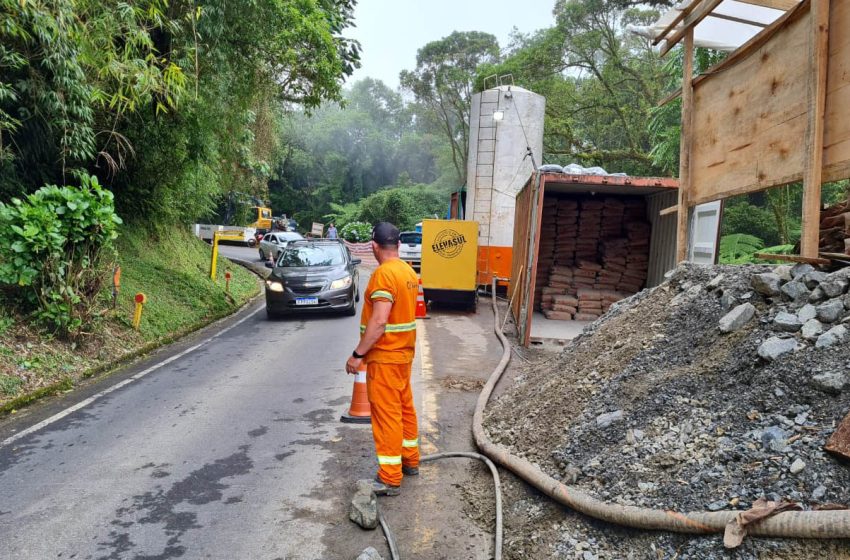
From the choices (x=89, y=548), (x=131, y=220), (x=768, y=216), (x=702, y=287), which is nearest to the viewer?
(x=89, y=548)

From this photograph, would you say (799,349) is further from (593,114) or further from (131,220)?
(593,114)

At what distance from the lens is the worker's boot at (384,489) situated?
163 inches

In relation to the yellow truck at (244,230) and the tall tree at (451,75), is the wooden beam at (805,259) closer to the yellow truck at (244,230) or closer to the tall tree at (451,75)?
the yellow truck at (244,230)

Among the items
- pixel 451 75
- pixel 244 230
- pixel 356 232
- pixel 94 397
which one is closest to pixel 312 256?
pixel 94 397

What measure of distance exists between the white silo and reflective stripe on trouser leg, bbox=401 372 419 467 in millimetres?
10599

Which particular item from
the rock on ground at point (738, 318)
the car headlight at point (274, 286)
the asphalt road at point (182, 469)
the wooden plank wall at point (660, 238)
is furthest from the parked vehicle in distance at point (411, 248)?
the rock on ground at point (738, 318)

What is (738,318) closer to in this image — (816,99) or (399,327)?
(816,99)

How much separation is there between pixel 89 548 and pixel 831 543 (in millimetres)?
3750

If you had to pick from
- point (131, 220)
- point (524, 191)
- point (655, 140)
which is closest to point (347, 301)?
point (524, 191)

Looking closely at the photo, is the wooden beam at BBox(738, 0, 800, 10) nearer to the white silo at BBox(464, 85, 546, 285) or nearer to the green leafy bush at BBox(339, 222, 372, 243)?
the white silo at BBox(464, 85, 546, 285)

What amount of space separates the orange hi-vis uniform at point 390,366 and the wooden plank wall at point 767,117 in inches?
109

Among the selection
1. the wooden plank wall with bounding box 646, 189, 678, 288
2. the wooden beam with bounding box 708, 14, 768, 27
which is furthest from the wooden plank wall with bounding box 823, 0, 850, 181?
the wooden plank wall with bounding box 646, 189, 678, 288

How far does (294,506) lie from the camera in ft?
13.0

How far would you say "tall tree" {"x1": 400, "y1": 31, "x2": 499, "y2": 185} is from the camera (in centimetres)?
3788
